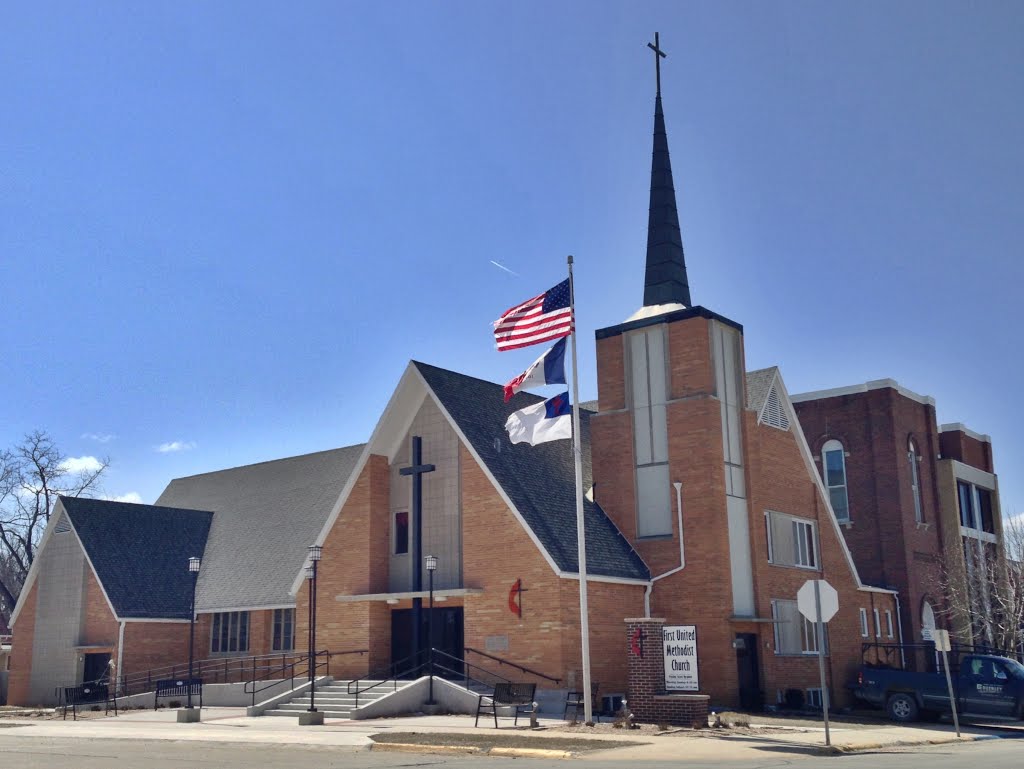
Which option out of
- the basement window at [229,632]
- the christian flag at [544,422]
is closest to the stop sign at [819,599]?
the christian flag at [544,422]

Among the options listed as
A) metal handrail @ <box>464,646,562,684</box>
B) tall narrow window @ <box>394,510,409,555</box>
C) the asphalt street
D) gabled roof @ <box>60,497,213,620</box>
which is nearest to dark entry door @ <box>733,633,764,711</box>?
metal handrail @ <box>464,646,562,684</box>

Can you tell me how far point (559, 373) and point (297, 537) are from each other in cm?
1814

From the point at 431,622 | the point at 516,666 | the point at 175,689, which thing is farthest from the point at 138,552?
the point at 516,666

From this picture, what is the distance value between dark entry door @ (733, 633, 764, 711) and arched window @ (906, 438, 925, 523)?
1563 centimetres

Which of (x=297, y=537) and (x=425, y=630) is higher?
(x=297, y=537)

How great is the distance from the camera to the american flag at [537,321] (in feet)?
80.8

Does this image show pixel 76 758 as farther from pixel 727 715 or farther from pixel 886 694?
pixel 886 694

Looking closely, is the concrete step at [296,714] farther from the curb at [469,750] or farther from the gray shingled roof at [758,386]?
the gray shingled roof at [758,386]

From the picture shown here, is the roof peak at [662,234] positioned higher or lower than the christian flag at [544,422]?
higher

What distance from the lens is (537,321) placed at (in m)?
25.0

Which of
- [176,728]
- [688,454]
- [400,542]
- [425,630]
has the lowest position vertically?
[176,728]

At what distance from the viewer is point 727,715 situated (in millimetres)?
24047

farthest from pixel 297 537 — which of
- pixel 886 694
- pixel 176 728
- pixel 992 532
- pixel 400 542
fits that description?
pixel 992 532

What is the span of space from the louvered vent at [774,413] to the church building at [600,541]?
0.08 meters
